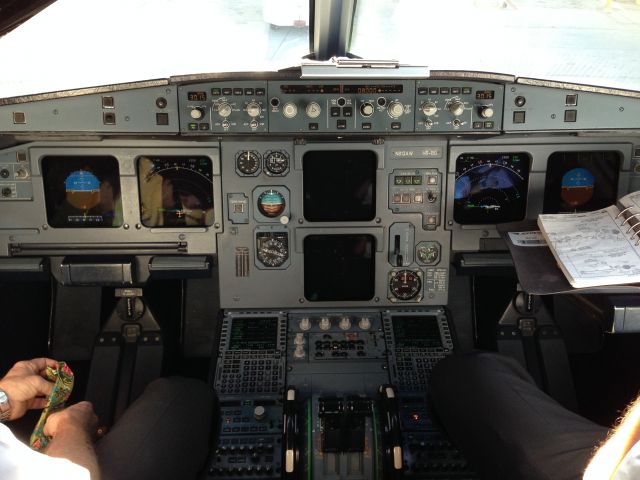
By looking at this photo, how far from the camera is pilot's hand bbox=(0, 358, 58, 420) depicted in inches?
78.2

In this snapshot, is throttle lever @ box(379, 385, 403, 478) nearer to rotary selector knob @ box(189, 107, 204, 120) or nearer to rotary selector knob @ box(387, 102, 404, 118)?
rotary selector knob @ box(387, 102, 404, 118)

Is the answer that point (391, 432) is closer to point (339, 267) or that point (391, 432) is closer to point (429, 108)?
point (339, 267)

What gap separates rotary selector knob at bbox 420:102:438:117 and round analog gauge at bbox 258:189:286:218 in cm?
79

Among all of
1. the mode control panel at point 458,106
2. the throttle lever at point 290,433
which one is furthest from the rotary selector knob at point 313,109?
the throttle lever at point 290,433

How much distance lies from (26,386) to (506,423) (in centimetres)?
144

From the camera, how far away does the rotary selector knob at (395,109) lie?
2.90m

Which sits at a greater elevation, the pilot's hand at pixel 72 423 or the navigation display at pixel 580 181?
the navigation display at pixel 580 181

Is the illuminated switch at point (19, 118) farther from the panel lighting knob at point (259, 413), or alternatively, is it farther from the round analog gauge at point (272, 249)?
the panel lighting knob at point (259, 413)

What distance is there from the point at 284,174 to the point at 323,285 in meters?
0.62

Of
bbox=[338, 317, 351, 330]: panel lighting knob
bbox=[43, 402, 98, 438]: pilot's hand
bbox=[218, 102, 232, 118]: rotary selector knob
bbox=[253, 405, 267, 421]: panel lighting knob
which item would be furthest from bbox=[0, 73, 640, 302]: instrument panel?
bbox=[43, 402, 98, 438]: pilot's hand

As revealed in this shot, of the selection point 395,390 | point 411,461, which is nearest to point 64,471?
point 411,461

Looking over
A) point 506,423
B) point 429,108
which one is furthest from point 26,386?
point 429,108

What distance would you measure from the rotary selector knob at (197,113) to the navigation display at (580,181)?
65.5 inches

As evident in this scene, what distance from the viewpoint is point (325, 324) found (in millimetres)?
3295
